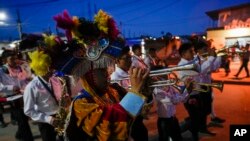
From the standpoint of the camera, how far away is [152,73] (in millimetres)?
2332

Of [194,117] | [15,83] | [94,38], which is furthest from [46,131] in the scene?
[15,83]

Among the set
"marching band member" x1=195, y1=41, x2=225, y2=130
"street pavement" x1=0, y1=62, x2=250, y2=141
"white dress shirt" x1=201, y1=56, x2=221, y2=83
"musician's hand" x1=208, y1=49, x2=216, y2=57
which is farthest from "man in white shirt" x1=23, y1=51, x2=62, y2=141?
"musician's hand" x1=208, y1=49, x2=216, y2=57

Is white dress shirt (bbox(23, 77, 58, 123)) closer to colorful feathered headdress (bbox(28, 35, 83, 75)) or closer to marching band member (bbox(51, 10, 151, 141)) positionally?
colorful feathered headdress (bbox(28, 35, 83, 75))

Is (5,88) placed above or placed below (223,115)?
above

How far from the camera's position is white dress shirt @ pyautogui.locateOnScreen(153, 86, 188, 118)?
15.4 ft

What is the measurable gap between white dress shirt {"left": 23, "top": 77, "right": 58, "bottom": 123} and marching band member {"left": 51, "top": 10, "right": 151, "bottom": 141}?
1.90 meters

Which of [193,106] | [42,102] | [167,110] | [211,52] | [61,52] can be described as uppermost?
[61,52]

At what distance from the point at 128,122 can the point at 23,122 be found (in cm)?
Result: 441

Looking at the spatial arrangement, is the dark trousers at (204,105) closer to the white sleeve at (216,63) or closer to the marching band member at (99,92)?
the white sleeve at (216,63)

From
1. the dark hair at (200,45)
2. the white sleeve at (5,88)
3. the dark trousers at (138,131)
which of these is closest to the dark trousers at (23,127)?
the white sleeve at (5,88)

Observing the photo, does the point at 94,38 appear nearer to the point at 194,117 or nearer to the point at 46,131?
the point at 46,131

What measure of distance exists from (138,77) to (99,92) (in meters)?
0.55

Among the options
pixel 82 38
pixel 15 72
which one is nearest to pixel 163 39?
pixel 15 72

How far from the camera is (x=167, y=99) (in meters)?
4.77
